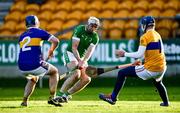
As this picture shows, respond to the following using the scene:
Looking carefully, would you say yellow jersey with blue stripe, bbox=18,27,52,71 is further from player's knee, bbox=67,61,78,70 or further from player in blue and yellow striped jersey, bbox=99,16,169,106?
player in blue and yellow striped jersey, bbox=99,16,169,106

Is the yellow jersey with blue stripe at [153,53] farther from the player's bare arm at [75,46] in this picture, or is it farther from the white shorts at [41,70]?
the white shorts at [41,70]

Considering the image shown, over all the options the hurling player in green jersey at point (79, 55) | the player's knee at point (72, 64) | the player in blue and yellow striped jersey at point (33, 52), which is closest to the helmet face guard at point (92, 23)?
the hurling player in green jersey at point (79, 55)

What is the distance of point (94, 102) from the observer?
56.1ft

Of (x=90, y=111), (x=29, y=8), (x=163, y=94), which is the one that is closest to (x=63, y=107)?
(x=90, y=111)

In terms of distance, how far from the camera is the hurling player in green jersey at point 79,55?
16578 mm

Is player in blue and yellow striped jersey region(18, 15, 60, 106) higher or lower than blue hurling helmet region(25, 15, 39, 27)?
lower

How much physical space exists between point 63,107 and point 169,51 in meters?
9.54

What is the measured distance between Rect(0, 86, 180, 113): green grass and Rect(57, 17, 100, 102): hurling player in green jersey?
1.37 feet

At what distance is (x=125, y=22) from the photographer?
27.1 meters

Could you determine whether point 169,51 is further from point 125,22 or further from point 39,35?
point 39,35

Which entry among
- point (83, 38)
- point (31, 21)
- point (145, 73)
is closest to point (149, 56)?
point (145, 73)

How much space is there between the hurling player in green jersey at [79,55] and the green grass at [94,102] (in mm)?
418

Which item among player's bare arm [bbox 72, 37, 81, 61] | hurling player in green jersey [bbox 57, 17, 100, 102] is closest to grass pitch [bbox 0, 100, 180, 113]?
hurling player in green jersey [bbox 57, 17, 100, 102]

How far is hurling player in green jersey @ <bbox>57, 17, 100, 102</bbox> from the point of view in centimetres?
1658
